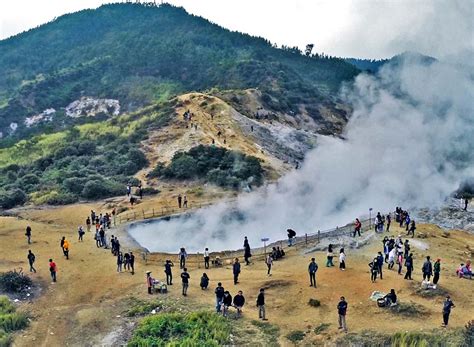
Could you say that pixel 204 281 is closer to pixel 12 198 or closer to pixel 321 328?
pixel 321 328

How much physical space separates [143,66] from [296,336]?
92054 millimetres

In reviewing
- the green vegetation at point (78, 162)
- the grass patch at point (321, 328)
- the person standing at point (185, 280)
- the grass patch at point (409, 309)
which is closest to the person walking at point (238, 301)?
the person standing at point (185, 280)

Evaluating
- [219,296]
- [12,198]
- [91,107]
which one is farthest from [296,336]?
[91,107]

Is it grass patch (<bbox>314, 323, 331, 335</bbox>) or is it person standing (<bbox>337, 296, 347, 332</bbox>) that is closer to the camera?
person standing (<bbox>337, 296, 347, 332</bbox>)

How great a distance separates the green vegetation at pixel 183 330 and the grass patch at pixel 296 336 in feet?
5.60

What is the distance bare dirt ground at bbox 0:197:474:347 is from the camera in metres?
16.8

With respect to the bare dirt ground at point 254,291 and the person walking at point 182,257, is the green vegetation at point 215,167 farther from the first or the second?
the person walking at point 182,257

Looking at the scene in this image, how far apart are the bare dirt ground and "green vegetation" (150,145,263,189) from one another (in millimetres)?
15594

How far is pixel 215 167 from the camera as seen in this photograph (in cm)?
4406

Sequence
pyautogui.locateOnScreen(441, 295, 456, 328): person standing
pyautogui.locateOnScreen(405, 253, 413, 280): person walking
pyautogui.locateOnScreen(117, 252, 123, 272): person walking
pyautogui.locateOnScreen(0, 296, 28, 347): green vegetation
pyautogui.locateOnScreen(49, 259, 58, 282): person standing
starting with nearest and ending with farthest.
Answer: pyautogui.locateOnScreen(441, 295, 456, 328): person standing → pyautogui.locateOnScreen(0, 296, 28, 347): green vegetation → pyautogui.locateOnScreen(405, 253, 413, 280): person walking → pyautogui.locateOnScreen(49, 259, 58, 282): person standing → pyautogui.locateOnScreen(117, 252, 123, 272): person walking

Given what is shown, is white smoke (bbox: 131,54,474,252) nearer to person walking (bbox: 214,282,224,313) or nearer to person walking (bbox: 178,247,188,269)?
person walking (bbox: 178,247,188,269)

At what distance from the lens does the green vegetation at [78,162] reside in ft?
133

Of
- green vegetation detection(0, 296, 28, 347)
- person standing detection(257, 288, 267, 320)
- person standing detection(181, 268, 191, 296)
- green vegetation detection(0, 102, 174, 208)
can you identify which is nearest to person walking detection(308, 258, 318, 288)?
person standing detection(257, 288, 267, 320)

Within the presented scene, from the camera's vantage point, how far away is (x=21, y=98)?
97000 millimetres
